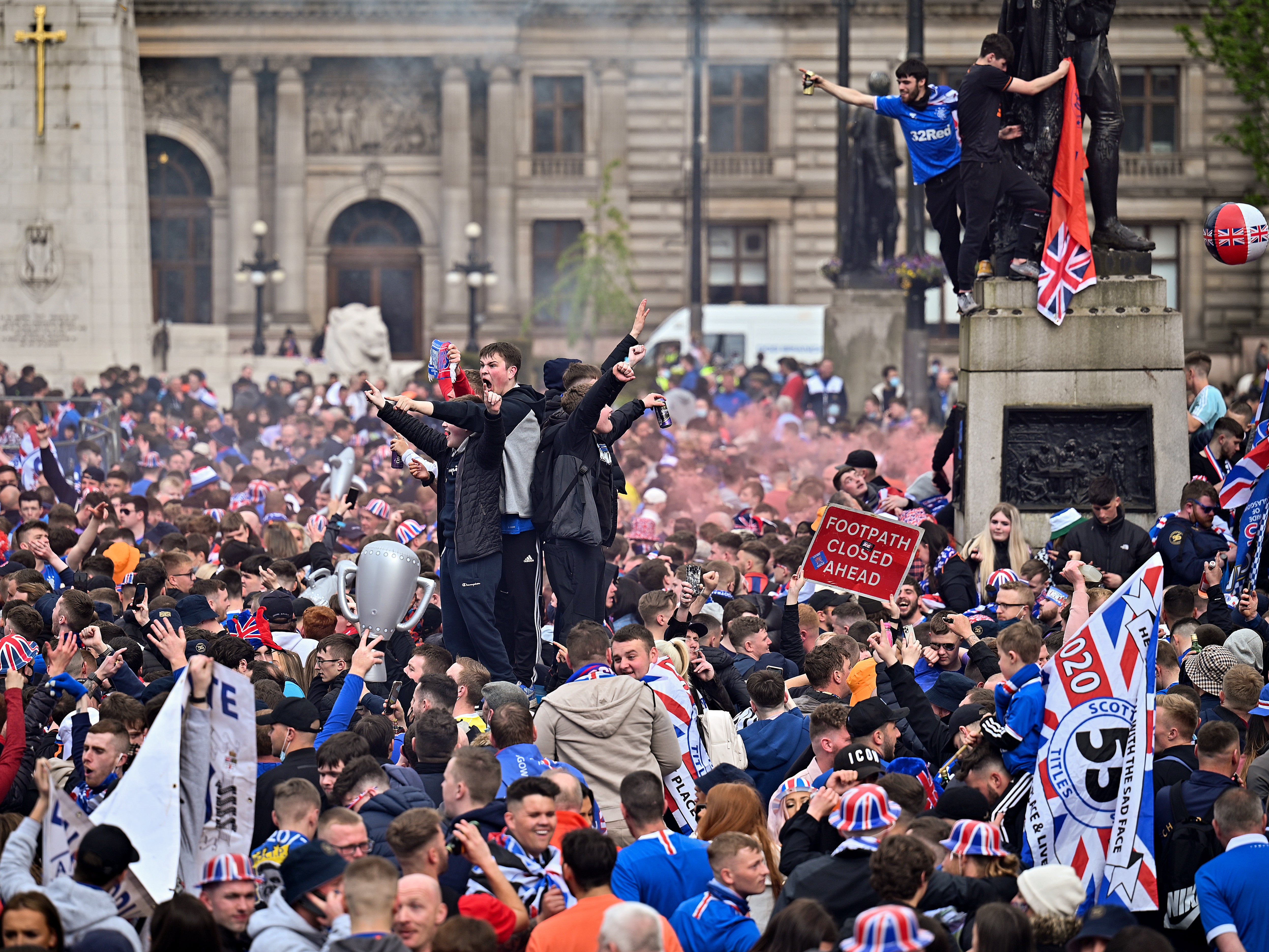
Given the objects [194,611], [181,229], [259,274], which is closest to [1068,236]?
[194,611]

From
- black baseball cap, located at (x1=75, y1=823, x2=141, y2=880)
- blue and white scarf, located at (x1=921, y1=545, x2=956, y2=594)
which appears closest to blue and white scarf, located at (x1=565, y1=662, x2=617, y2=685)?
black baseball cap, located at (x1=75, y1=823, x2=141, y2=880)

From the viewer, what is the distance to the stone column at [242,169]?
52312mm

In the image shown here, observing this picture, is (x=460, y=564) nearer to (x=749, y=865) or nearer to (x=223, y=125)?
(x=749, y=865)

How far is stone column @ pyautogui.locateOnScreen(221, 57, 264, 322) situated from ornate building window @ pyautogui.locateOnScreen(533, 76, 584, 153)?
8.02 m

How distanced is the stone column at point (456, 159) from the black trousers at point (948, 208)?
39719 millimetres

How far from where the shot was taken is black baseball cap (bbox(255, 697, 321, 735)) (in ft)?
24.6

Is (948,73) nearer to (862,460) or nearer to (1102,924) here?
(862,460)

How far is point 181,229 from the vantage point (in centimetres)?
5338

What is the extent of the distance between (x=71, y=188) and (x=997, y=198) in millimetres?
17483

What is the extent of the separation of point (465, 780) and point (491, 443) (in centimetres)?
325

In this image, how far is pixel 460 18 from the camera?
2040 inches

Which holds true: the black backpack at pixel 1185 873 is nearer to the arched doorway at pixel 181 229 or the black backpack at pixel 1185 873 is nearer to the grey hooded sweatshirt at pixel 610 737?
the grey hooded sweatshirt at pixel 610 737

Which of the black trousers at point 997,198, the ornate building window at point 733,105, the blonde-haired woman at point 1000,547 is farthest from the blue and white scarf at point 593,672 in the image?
the ornate building window at point 733,105

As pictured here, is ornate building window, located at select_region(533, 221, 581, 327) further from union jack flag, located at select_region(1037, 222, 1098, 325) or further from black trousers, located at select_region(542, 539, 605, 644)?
black trousers, located at select_region(542, 539, 605, 644)
